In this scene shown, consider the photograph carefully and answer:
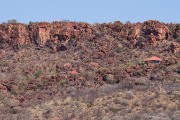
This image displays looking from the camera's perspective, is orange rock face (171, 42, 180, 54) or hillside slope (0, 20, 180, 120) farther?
orange rock face (171, 42, 180, 54)

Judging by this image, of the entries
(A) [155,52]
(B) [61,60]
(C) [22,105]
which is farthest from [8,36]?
(C) [22,105]

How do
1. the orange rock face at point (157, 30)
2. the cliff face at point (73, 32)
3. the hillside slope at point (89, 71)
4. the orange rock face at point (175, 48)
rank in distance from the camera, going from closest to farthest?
the hillside slope at point (89, 71), the orange rock face at point (175, 48), the orange rock face at point (157, 30), the cliff face at point (73, 32)

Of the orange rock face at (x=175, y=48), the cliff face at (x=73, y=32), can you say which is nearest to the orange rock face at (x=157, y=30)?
the cliff face at (x=73, y=32)

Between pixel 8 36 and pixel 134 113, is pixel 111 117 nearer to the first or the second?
pixel 134 113

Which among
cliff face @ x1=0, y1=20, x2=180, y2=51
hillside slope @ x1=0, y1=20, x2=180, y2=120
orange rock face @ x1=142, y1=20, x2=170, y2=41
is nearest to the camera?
hillside slope @ x1=0, y1=20, x2=180, y2=120

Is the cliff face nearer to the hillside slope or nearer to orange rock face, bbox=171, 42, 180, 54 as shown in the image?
the hillside slope

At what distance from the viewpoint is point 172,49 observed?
50.3m

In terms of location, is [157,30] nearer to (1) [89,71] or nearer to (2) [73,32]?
(2) [73,32]

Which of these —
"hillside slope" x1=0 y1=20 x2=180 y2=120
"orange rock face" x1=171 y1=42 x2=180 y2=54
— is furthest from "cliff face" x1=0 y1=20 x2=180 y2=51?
"orange rock face" x1=171 y1=42 x2=180 y2=54

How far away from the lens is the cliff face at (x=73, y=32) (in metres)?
54.5

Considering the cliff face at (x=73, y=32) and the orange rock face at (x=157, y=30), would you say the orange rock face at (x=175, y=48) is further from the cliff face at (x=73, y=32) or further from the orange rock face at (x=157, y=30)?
the cliff face at (x=73, y=32)

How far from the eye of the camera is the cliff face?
54469mm

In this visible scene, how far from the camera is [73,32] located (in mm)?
56188

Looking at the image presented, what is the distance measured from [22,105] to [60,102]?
272 cm
